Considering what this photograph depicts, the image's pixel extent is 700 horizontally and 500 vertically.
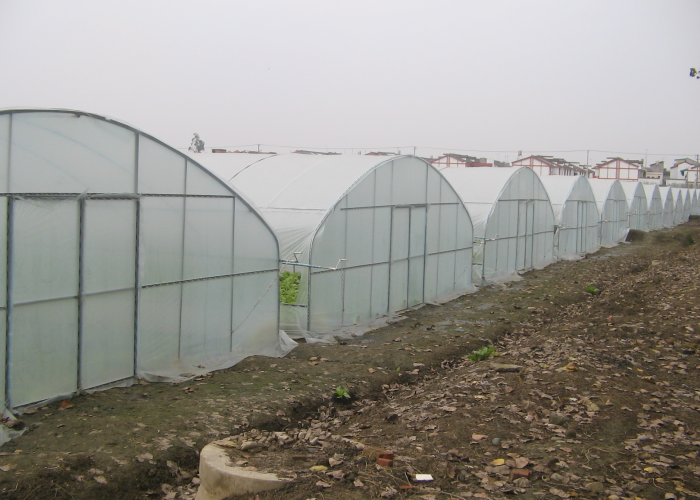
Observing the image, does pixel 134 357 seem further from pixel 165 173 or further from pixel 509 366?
pixel 509 366

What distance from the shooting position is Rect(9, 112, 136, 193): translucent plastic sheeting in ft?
31.4

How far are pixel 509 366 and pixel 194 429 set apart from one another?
616 cm

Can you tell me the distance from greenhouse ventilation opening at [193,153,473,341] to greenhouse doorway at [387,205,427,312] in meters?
0.03

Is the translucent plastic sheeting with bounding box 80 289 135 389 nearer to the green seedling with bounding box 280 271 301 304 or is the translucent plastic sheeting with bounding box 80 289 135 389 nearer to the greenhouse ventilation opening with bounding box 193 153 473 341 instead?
the greenhouse ventilation opening with bounding box 193 153 473 341

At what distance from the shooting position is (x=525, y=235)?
28.3 meters

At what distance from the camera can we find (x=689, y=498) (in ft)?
22.3

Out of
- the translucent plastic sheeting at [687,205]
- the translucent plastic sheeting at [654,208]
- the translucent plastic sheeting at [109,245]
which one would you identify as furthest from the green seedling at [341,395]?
the translucent plastic sheeting at [687,205]

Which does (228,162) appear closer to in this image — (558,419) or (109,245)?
(109,245)

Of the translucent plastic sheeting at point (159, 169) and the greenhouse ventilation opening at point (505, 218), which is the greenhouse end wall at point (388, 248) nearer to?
the greenhouse ventilation opening at point (505, 218)

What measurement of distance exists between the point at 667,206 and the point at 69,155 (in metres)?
61.2

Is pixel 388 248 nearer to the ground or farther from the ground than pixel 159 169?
nearer to the ground

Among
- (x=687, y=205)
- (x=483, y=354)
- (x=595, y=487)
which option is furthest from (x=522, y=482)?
(x=687, y=205)

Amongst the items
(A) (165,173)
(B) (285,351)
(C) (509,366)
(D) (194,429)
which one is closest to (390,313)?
(B) (285,351)

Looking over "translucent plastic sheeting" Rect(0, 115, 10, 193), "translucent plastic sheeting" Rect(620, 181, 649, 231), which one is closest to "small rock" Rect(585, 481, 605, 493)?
"translucent plastic sheeting" Rect(0, 115, 10, 193)
